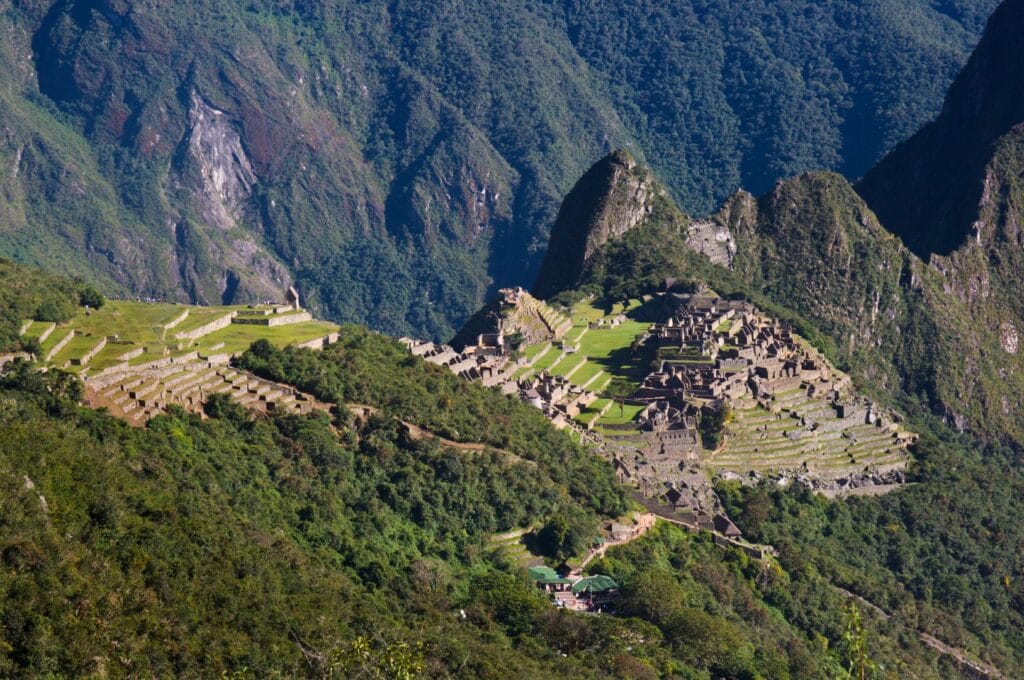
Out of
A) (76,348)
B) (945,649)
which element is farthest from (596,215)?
(76,348)

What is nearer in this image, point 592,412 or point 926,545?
point 592,412

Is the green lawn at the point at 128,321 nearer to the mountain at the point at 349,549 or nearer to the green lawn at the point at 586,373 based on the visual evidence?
the mountain at the point at 349,549

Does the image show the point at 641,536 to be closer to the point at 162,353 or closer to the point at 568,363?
the point at 162,353

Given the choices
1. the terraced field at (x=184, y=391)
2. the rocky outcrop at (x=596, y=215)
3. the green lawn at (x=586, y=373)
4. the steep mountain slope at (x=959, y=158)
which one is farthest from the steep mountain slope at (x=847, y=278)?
the terraced field at (x=184, y=391)

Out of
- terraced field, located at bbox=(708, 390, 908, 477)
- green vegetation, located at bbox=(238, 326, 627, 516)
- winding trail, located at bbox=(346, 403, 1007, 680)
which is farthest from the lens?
terraced field, located at bbox=(708, 390, 908, 477)

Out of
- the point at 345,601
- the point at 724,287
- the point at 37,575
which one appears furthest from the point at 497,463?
the point at 724,287

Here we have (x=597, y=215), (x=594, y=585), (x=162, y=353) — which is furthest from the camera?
(x=597, y=215)

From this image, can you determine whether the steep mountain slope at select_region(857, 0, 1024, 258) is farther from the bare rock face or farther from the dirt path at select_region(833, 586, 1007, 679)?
the dirt path at select_region(833, 586, 1007, 679)

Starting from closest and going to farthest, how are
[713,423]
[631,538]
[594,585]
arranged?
[594,585], [631,538], [713,423]

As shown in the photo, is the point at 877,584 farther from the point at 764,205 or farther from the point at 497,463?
the point at 764,205

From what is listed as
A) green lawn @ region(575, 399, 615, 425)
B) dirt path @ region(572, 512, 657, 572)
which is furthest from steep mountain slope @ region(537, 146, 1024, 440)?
dirt path @ region(572, 512, 657, 572)

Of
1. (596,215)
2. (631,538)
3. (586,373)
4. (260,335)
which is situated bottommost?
(631,538)
